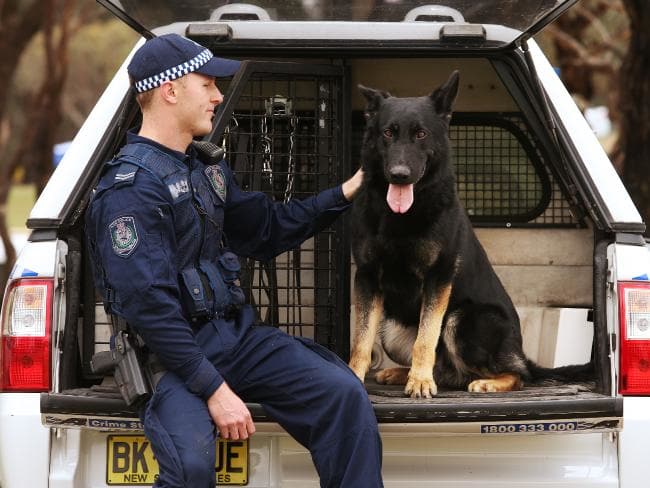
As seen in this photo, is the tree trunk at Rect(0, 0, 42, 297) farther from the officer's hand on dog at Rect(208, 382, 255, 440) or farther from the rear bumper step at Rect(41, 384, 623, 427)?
the officer's hand on dog at Rect(208, 382, 255, 440)

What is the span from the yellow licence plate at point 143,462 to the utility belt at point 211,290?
45 centimetres

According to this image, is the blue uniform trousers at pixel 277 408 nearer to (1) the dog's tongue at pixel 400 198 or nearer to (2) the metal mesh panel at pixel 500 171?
(1) the dog's tongue at pixel 400 198

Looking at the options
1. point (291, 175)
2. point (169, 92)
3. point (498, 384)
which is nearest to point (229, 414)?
point (169, 92)

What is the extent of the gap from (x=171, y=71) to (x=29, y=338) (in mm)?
972

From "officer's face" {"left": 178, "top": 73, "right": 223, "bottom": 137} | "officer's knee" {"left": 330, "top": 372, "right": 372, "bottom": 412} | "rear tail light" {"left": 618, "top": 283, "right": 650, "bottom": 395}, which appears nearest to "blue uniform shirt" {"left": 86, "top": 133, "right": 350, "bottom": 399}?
"officer's face" {"left": 178, "top": 73, "right": 223, "bottom": 137}

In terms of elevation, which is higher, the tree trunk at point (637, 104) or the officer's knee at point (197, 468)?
the tree trunk at point (637, 104)

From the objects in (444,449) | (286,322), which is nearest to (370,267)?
(286,322)

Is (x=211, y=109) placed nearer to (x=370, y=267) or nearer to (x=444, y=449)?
(x=370, y=267)

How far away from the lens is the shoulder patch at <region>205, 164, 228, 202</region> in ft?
11.6

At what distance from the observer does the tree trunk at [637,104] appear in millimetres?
8828

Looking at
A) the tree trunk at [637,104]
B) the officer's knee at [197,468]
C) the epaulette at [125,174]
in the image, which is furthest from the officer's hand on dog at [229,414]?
the tree trunk at [637,104]

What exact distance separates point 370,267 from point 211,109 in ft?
3.50

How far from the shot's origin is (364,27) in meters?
4.18

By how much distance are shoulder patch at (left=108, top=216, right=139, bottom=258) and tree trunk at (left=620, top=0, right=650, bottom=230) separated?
629cm
